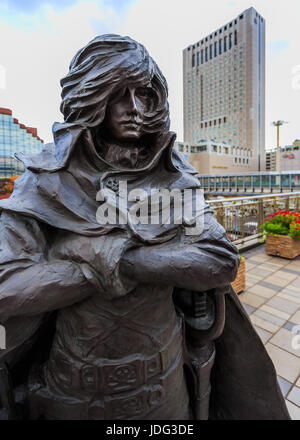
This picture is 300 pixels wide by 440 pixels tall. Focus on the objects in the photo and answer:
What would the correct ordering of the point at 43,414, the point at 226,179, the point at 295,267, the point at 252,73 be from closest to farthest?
the point at 43,414 < the point at 295,267 < the point at 226,179 < the point at 252,73

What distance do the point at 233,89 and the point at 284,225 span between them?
197ft

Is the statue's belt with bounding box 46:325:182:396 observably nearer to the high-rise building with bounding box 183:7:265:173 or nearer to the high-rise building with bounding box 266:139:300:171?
the high-rise building with bounding box 183:7:265:173

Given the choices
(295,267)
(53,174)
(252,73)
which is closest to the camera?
(53,174)

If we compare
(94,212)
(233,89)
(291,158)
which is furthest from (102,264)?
(233,89)

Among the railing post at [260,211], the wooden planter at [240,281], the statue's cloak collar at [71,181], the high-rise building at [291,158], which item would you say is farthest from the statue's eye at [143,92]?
the high-rise building at [291,158]

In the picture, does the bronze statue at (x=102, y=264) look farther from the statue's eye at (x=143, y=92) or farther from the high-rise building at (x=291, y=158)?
the high-rise building at (x=291, y=158)

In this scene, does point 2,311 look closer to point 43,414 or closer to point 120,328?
point 120,328

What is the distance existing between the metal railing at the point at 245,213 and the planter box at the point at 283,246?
674 millimetres

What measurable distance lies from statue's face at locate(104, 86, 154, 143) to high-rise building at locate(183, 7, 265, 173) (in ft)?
152

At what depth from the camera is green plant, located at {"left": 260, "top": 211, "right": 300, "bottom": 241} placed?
5430mm

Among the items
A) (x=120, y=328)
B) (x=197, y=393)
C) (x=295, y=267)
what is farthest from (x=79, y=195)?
(x=295, y=267)

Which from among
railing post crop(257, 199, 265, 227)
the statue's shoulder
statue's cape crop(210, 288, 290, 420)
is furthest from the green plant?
the statue's shoulder

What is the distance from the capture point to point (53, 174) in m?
0.91

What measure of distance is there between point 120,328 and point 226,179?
3275 centimetres
